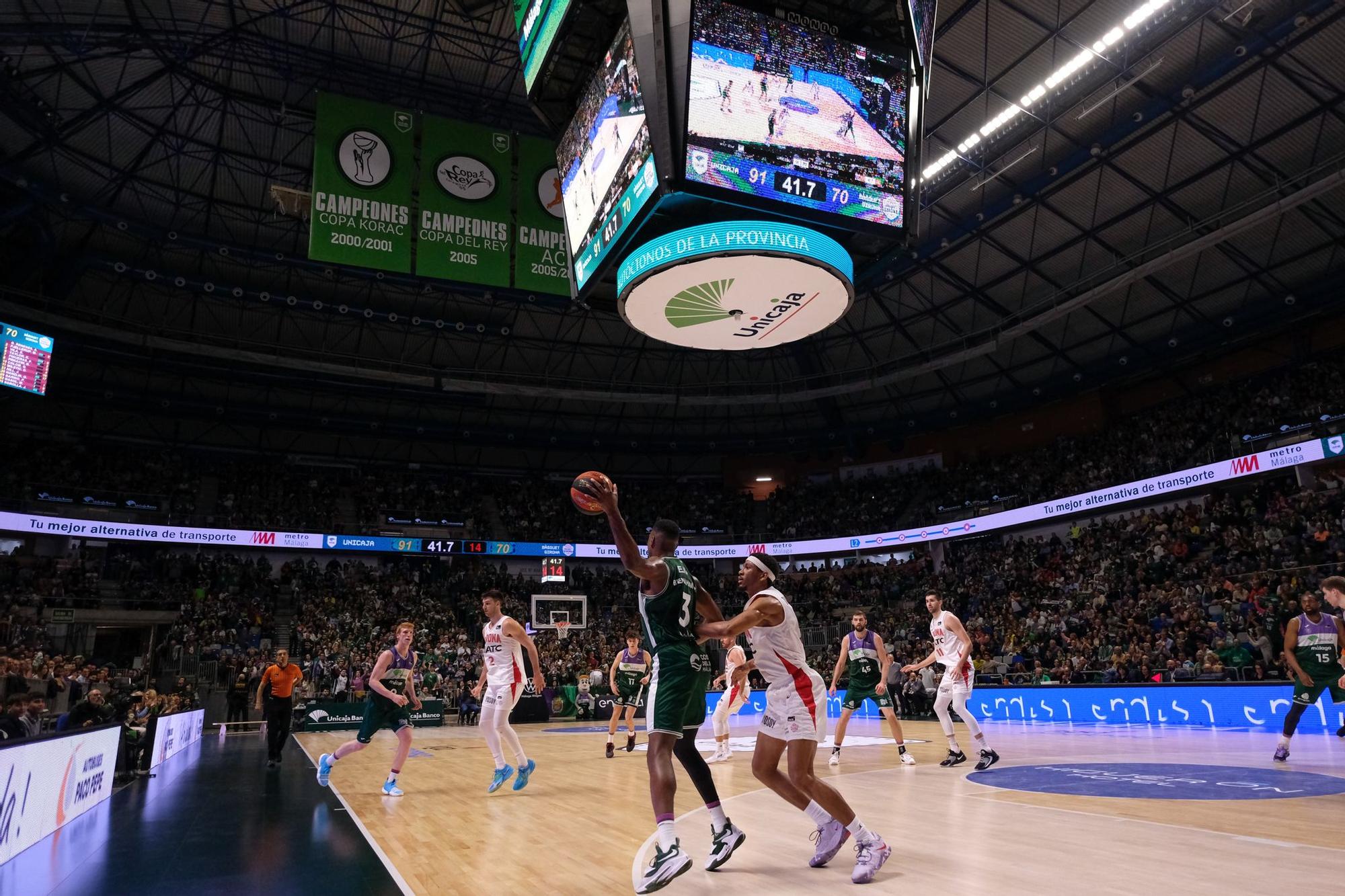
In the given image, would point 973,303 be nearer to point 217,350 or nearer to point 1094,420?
point 1094,420

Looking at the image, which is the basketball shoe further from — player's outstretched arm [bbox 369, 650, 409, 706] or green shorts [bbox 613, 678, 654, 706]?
green shorts [bbox 613, 678, 654, 706]

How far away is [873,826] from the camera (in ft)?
22.3

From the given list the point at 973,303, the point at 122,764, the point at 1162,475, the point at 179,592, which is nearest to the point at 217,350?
the point at 179,592

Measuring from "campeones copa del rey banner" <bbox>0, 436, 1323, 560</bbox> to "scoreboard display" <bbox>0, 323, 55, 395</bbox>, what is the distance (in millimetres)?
6621

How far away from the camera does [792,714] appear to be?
555 cm

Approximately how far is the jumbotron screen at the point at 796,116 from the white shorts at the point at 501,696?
710 cm

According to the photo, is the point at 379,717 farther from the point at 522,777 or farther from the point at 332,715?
the point at 332,715

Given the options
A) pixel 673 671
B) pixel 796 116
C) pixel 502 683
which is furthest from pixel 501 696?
pixel 796 116

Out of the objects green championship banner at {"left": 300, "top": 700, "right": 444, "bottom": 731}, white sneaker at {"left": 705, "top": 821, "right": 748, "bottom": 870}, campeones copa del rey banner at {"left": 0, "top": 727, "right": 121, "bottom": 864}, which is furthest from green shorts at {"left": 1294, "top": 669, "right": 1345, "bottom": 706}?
green championship banner at {"left": 300, "top": 700, "right": 444, "bottom": 731}

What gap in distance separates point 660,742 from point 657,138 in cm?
902

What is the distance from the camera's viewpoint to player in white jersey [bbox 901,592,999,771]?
10.3m

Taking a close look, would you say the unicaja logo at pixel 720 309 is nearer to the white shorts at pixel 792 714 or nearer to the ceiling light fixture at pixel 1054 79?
the ceiling light fixture at pixel 1054 79

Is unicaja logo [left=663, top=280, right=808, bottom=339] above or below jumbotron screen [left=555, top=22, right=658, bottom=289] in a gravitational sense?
below

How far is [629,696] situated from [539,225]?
10706 millimetres
